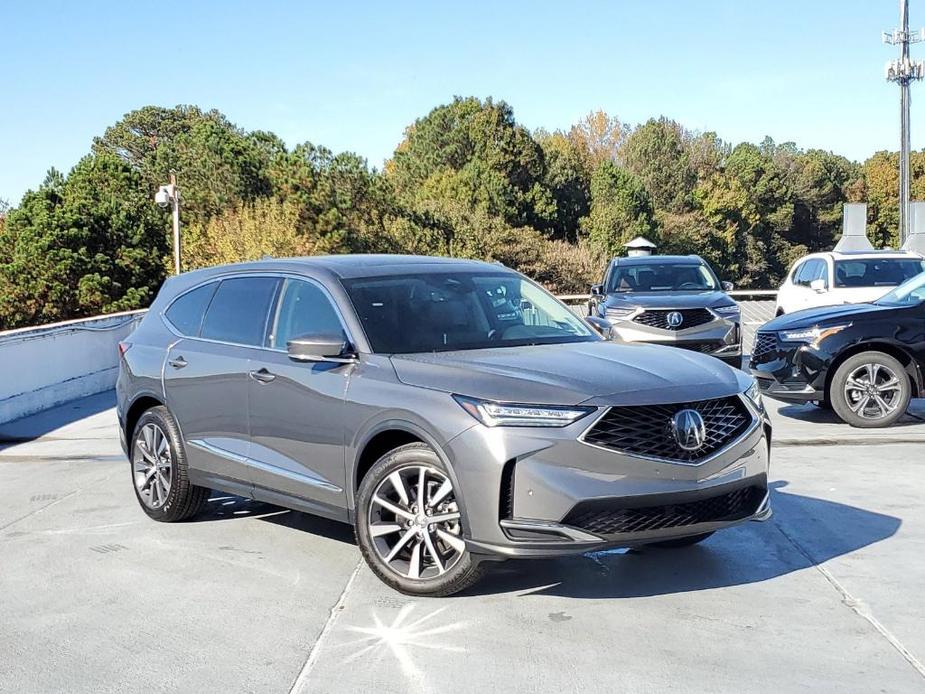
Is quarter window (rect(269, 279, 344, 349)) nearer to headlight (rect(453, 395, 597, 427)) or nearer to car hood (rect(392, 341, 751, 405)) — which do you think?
car hood (rect(392, 341, 751, 405))

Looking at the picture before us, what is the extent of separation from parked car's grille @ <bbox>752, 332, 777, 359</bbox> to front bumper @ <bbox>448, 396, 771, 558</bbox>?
20.8ft

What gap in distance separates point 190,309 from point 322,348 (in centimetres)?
203

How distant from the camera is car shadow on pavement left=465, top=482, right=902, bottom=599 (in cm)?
555

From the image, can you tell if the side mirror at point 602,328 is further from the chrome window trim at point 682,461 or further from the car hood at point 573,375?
the chrome window trim at point 682,461

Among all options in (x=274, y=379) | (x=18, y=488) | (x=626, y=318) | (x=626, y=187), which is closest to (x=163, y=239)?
(x=626, y=187)

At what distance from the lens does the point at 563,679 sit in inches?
170

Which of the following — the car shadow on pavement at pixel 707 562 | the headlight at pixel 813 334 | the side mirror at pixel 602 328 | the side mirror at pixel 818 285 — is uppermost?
the side mirror at pixel 602 328

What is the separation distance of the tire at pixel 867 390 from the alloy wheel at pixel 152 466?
21.0 ft

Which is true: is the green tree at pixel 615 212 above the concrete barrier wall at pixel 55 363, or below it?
Result: above

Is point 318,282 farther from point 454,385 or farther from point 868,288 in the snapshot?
point 868,288

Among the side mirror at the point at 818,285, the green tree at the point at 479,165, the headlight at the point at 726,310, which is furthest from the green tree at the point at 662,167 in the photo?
the headlight at the point at 726,310

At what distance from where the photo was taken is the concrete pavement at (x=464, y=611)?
14.4 ft

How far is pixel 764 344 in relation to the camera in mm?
11141

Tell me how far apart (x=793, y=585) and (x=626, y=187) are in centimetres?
5992
